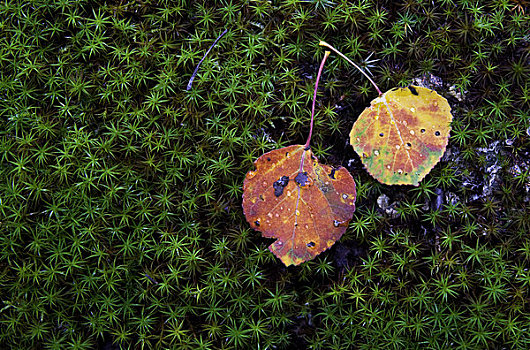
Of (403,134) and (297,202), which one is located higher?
(403,134)

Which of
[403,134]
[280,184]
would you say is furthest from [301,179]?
[403,134]

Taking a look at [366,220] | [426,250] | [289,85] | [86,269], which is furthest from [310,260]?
[86,269]

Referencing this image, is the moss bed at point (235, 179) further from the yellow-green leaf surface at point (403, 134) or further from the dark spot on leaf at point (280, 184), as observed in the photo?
the dark spot on leaf at point (280, 184)

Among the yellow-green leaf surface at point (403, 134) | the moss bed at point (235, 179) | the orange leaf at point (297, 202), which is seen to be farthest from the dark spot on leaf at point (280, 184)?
the yellow-green leaf surface at point (403, 134)

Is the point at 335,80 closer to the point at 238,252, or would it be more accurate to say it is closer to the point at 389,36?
the point at 389,36

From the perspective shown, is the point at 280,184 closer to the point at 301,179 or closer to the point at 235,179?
the point at 301,179

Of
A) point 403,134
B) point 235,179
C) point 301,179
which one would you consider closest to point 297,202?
point 301,179
